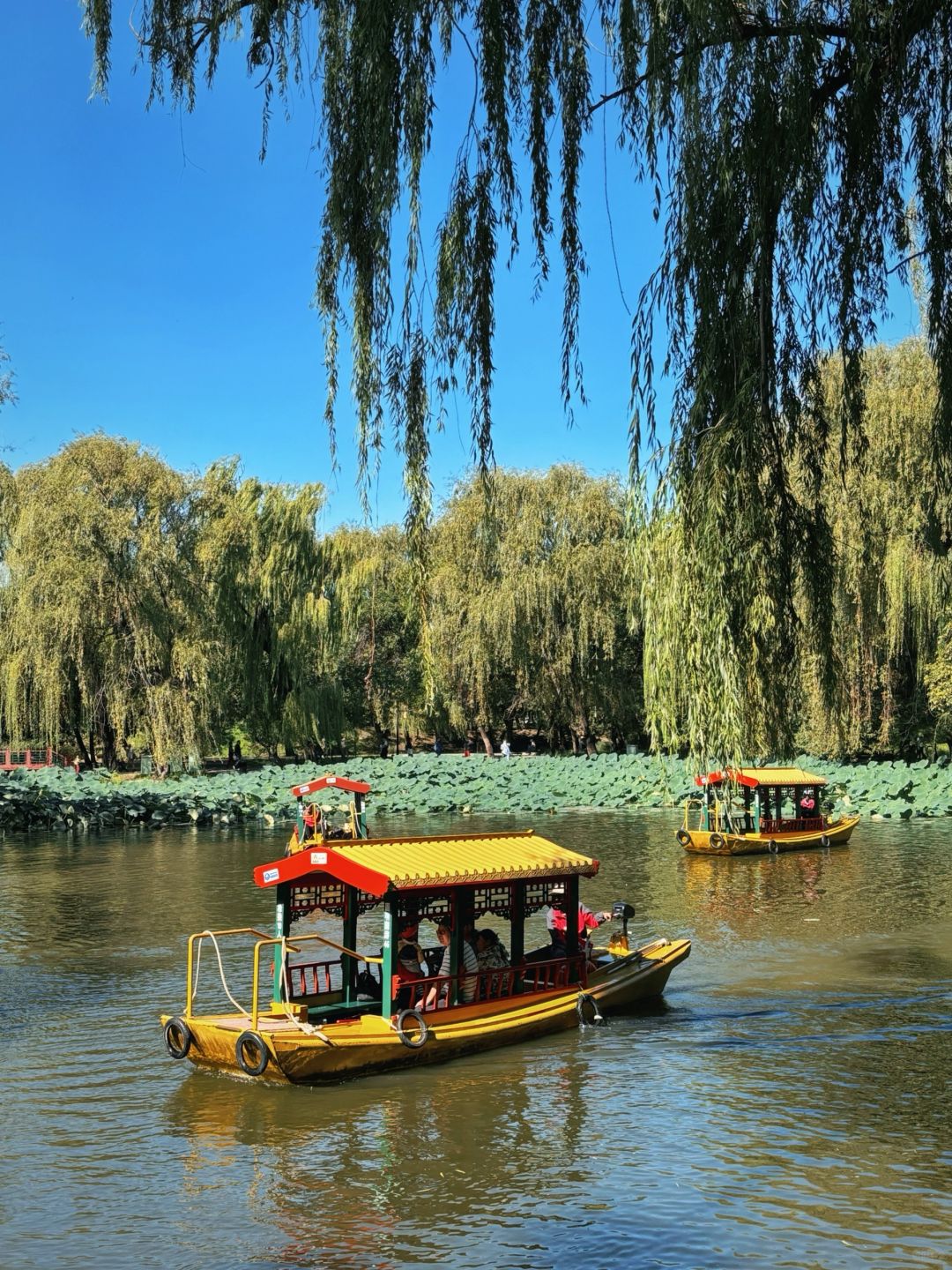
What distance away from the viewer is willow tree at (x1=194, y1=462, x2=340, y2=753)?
41594mm

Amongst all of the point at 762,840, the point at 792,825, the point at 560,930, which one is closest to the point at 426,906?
the point at 560,930

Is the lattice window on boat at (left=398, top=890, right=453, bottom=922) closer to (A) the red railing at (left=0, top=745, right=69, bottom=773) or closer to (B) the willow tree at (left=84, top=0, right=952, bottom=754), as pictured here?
(B) the willow tree at (left=84, top=0, right=952, bottom=754)

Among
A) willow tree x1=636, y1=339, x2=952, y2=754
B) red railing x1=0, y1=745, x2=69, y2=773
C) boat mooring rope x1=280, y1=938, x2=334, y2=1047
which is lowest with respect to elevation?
boat mooring rope x1=280, y1=938, x2=334, y2=1047

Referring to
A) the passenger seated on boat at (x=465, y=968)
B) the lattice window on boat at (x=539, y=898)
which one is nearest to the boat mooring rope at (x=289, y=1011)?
the passenger seated on boat at (x=465, y=968)

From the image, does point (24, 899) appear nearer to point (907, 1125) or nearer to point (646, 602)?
point (907, 1125)

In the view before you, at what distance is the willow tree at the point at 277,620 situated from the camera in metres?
41.6

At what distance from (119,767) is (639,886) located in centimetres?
2328

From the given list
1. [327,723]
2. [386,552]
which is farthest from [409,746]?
[327,723]

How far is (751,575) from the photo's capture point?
5172 millimetres

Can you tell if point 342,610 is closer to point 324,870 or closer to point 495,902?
point 495,902

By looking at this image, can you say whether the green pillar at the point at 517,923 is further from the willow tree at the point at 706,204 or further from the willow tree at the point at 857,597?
the willow tree at the point at 706,204

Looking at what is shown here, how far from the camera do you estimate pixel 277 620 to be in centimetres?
4259

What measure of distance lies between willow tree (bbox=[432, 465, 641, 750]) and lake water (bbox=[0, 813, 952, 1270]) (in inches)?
998

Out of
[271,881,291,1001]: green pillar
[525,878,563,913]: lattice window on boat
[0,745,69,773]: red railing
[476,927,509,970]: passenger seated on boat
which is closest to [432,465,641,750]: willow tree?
[0,745,69,773]: red railing
